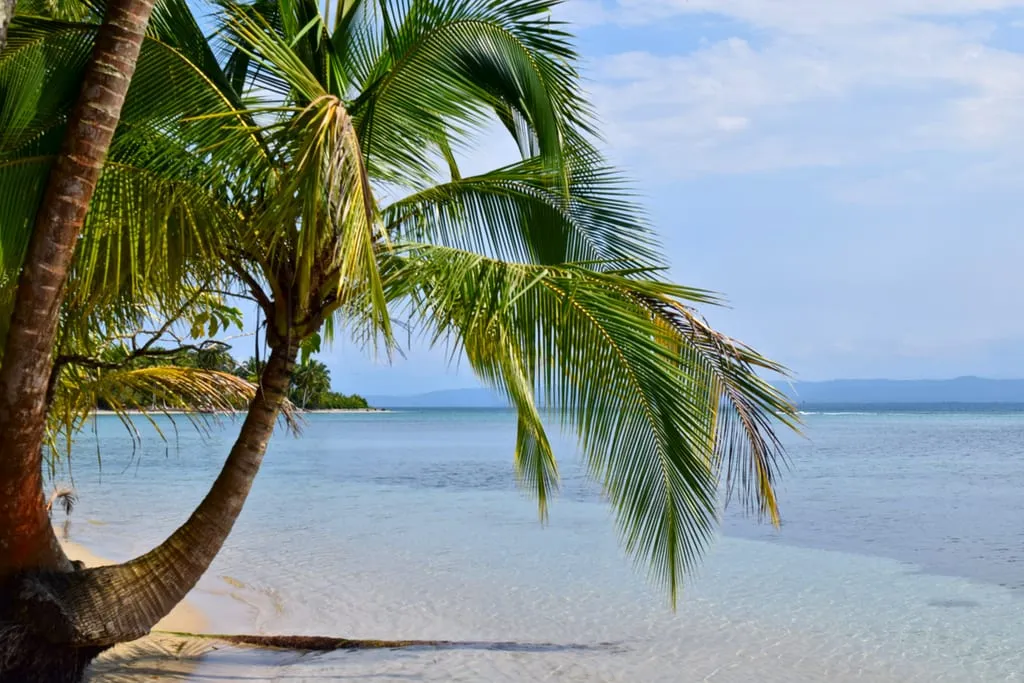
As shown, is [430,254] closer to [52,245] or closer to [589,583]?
[52,245]

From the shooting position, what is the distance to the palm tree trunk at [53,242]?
438cm

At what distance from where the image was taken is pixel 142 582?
202 inches

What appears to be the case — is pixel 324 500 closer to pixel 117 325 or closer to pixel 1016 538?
pixel 1016 538

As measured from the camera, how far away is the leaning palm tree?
181 inches

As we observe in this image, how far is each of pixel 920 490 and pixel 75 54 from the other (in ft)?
66.1

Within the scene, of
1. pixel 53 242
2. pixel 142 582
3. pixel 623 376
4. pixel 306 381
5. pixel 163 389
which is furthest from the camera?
pixel 306 381

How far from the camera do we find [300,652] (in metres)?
6.86

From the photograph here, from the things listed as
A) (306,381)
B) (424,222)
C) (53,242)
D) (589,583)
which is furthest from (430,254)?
(306,381)

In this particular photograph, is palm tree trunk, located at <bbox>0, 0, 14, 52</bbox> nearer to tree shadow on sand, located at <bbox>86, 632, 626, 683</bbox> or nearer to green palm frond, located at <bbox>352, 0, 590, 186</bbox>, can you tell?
green palm frond, located at <bbox>352, 0, 590, 186</bbox>

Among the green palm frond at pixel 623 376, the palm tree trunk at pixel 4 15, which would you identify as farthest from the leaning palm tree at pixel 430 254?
the palm tree trunk at pixel 4 15

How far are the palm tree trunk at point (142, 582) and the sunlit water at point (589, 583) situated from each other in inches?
16.9

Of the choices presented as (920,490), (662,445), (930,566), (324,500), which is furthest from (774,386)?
(920,490)

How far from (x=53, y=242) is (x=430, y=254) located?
5.61ft

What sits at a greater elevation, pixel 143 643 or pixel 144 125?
pixel 144 125
